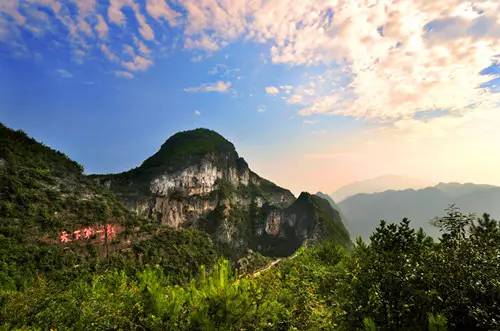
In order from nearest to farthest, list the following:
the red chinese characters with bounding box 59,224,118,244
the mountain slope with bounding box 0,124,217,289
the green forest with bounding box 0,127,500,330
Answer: the green forest with bounding box 0,127,500,330 < the mountain slope with bounding box 0,124,217,289 < the red chinese characters with bounding box 59,224,118,244

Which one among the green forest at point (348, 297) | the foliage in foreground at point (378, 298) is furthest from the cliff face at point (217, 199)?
the foliage in foreground at point (378, 298)

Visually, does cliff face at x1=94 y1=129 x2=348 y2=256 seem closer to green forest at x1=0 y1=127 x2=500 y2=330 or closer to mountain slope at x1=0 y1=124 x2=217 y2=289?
mountain slope at x1=0 y1=124 x2=217 y2=289

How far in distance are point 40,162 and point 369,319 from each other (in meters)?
57.6

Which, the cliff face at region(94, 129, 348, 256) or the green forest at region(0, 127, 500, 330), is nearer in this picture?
the green forest at region(0, 127, 500, 330)

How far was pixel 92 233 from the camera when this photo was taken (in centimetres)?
4531

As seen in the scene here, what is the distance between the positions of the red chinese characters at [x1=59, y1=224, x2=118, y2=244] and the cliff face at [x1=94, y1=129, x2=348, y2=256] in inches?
2891

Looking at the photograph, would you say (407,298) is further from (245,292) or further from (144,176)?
(144,176)

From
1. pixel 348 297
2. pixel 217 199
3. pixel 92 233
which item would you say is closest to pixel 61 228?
pixel 92 233

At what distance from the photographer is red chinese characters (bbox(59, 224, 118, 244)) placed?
4131 cm

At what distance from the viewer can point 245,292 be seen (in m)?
8.80

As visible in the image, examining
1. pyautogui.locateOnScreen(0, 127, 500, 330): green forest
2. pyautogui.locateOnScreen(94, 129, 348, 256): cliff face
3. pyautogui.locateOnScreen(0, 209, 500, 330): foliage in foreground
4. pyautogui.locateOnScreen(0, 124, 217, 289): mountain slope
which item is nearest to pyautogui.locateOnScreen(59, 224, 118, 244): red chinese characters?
pyautogui.locateOnScreen(0, 124, 217, 289): mountain slope

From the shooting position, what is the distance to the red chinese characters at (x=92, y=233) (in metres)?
41.3

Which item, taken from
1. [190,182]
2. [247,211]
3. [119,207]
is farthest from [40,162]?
[247,211]

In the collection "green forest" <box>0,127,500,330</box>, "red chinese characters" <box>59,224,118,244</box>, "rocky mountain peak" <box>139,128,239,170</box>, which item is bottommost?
"green forest" <box>0,127,500,330</box>
